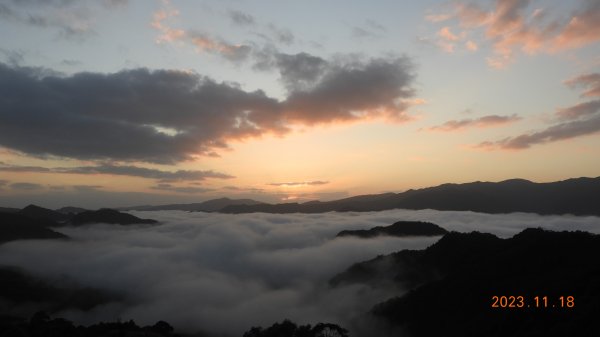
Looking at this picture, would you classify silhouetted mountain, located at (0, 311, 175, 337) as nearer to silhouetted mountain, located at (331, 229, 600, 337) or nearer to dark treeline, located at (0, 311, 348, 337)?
dark treeline, located at (0, 311, 348, 337)

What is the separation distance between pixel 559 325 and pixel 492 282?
46044mm

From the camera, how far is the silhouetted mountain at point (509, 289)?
86250 millimetres

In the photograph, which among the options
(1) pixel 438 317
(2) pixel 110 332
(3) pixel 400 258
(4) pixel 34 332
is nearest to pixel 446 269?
(3) pixel 400 258

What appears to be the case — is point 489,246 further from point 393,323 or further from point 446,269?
point 393,323

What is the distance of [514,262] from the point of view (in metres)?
128

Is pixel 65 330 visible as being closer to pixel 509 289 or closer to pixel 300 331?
pixel 300 331
